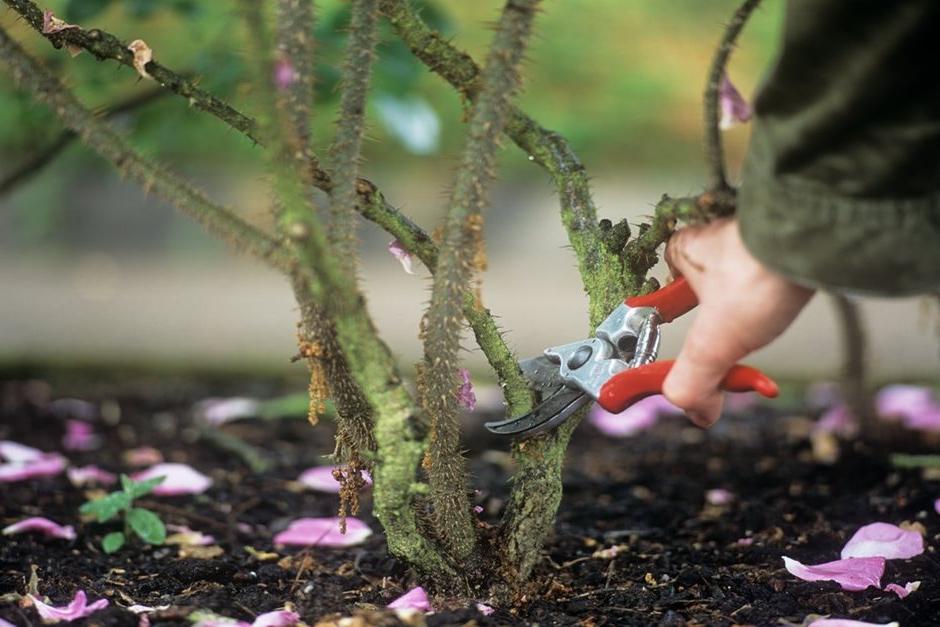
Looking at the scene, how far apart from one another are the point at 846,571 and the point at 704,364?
17.1 inches

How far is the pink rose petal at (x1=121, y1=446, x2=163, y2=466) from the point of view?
2.15m

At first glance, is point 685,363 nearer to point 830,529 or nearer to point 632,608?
point 632,608

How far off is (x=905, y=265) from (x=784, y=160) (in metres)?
0.14

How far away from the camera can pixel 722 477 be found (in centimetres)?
206

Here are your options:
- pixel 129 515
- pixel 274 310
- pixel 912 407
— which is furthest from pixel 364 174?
pixel 129 515

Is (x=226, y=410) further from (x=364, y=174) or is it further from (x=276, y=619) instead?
(x=364, y=174)

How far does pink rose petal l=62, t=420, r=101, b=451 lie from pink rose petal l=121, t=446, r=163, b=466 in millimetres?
82

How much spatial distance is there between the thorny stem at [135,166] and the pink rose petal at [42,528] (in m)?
0.72

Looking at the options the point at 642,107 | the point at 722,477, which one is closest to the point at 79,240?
the point at 642,107

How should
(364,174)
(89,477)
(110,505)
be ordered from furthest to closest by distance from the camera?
(364,174)
(89,477)
(110,505)

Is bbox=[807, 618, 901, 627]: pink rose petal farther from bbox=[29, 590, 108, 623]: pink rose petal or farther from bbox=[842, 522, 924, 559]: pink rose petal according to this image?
bbox=[29, 590, 108, 623]: pink rose petal

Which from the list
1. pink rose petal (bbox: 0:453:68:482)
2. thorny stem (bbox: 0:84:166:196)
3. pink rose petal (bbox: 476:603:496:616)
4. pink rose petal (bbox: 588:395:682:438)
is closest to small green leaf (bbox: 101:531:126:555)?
pink rose petal (bbox: 0:453:68:482)

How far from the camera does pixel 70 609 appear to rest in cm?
125

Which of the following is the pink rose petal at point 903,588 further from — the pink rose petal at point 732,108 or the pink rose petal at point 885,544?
the pink rose petal at point 732,108
